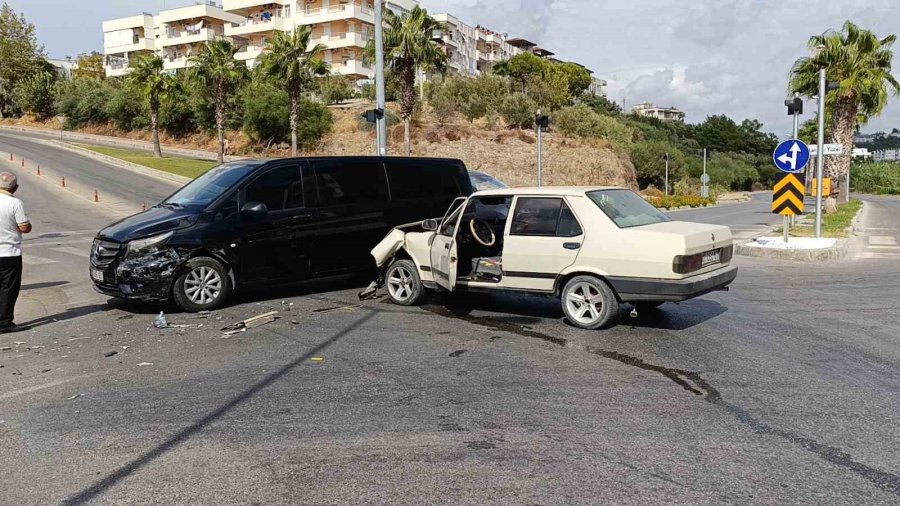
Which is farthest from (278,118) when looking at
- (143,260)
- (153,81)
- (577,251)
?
(577,251)

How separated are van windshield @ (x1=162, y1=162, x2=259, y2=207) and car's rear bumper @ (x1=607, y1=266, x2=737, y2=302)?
5298 millimetres

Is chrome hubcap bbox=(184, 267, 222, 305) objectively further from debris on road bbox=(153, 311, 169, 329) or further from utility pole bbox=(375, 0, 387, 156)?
utility pole bbox=(375, 0, 387, 156)

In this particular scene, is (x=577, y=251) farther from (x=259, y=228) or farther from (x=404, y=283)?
(x=259, y=228)

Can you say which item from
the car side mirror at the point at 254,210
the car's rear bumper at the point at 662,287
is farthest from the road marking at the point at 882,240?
the car side mirror at the point at 254,210

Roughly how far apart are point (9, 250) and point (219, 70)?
130ft

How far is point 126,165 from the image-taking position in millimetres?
43125

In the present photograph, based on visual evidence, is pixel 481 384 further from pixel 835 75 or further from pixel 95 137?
pixel 95 137

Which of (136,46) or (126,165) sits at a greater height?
(136,46)

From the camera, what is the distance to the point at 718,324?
314 inches

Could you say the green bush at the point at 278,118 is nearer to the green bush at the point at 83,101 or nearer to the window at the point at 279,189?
the green bush at the point at 83,101

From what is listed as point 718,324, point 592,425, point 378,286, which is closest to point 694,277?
point 718,324

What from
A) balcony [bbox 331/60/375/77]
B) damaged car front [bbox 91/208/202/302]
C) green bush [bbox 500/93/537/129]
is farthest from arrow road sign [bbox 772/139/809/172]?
balcony [bbox 331/60/375/77]

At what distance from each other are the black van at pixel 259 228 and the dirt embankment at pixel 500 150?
34636 millimetres

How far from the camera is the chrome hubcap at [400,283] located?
9.27 m
